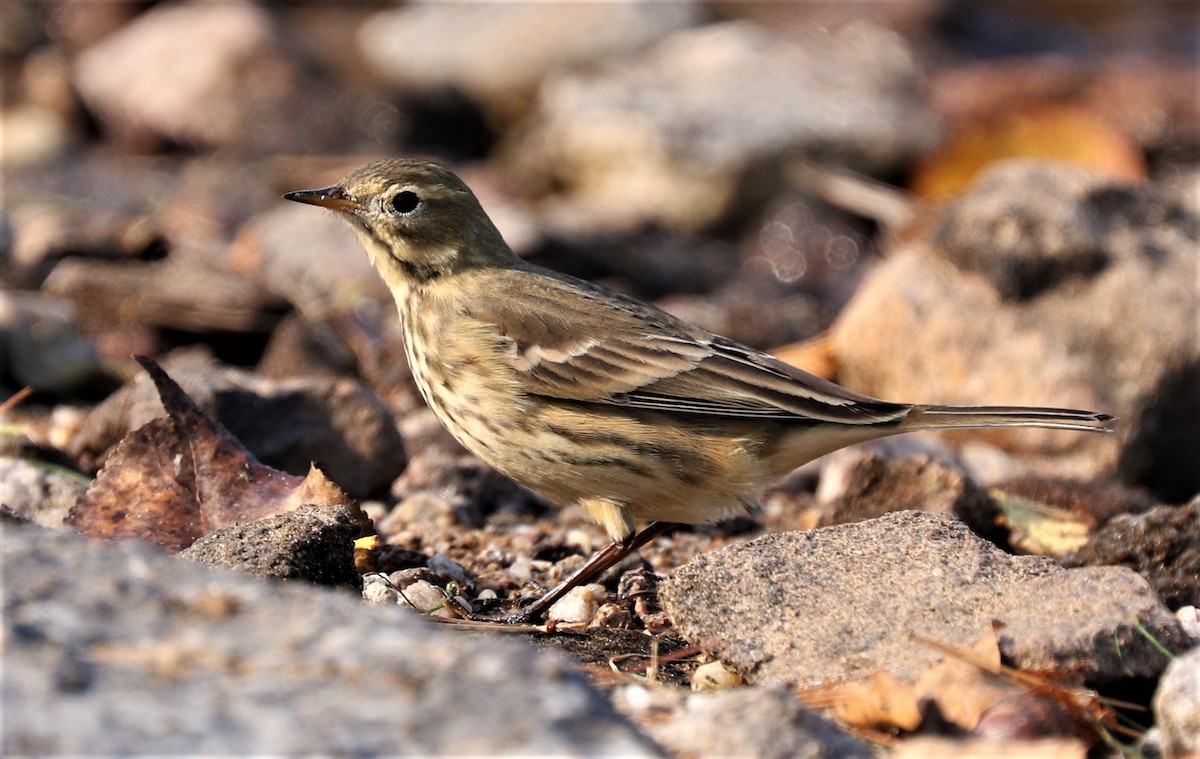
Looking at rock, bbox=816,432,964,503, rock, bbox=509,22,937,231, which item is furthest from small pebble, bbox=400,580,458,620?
rock, bbox=509,22,937,231

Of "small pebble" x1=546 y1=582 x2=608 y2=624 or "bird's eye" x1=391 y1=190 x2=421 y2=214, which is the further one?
"bird's eye" x1=391 y1=190 x2=421 y2=214

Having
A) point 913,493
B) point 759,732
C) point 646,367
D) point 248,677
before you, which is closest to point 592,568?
point 646,367

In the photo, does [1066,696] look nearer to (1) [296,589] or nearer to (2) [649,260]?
(1) [296,589]

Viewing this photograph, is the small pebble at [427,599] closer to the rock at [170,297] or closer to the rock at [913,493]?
the rock at [913,493]

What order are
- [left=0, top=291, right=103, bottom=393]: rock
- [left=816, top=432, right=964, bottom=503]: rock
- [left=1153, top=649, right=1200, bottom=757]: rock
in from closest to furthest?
[left=1153, top=649, right=1200, bottom=757]: rock
[left=816, top=432, right=964, bottom=503]: rock
[left=0, top=291, right=103, bottom=393]: rock

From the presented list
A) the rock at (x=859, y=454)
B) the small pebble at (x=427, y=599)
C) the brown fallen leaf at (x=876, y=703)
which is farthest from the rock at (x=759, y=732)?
the rock at (x=859, y=454)

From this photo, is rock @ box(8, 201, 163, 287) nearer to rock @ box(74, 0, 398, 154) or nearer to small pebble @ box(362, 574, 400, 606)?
rock @ box(74, 0, 398, 154)

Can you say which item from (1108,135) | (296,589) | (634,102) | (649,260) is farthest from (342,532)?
(1108,135)
